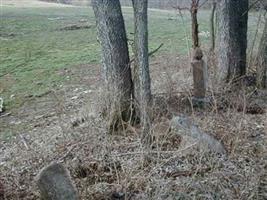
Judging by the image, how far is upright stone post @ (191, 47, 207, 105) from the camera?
276 inches

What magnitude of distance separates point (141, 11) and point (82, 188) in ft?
7.46

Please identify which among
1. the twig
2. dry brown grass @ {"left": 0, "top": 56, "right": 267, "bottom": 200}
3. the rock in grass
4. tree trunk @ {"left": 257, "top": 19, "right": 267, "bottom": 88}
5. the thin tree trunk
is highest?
the thin tree trunk

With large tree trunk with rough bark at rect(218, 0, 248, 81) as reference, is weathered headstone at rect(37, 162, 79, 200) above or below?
below

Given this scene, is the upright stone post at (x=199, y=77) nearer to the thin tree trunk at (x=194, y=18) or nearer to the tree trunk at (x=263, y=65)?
the thin tree trunk at (x=194, y=18)

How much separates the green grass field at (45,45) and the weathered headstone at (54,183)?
6099mm

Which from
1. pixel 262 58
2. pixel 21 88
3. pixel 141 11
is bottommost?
pixel 21 88

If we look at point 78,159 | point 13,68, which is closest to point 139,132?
point 78,159

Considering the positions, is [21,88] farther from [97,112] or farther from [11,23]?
[11,23]

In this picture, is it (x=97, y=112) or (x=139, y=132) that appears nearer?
(x=139, y=132)

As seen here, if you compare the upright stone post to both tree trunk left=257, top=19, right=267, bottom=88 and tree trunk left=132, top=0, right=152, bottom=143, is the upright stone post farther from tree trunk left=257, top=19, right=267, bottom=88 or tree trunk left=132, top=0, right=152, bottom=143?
tree trunk left=257, top=19, right=267, bottom=88

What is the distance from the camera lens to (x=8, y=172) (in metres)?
5.65

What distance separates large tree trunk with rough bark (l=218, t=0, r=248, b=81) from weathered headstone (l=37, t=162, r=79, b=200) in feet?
15.2

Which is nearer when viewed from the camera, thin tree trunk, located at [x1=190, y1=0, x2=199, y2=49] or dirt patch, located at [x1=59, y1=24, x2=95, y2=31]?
thin tree trunk, located at [x1=190, y1=0, x2=199, y2=49]

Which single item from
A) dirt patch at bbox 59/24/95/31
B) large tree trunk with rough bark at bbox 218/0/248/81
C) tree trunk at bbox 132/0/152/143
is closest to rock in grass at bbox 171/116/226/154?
tree trunk at bbox 132/0/152/143
